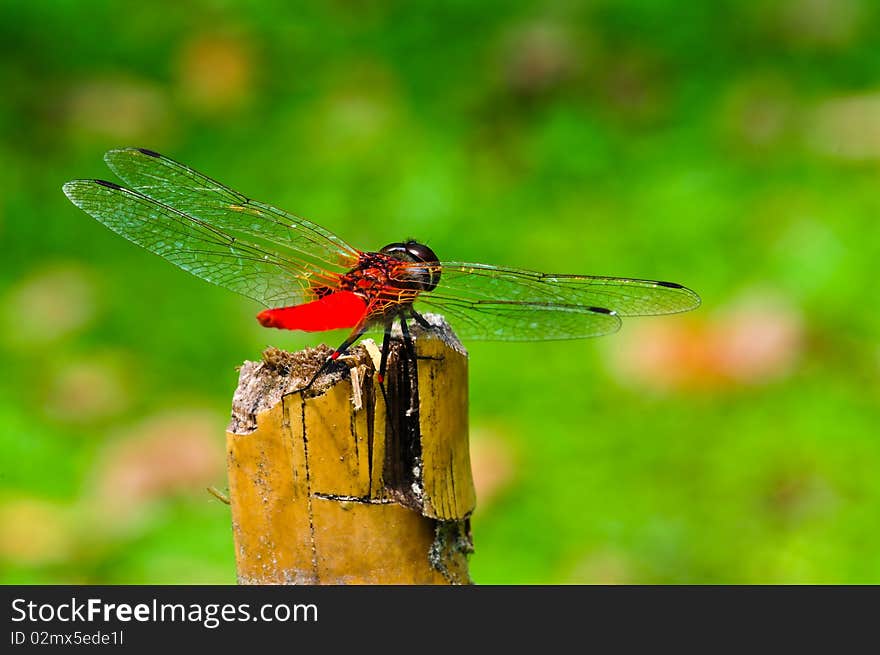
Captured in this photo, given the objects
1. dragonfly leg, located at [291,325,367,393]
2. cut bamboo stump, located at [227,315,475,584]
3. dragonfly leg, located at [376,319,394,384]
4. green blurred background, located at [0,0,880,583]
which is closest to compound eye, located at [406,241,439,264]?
dragonfly leg, located at [291,325,367,393]

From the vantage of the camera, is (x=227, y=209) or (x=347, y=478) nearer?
(x=347, y=478)

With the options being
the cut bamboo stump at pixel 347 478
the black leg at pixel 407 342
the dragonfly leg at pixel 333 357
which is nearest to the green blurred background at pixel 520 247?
the dragonfly leg at pixel 333 357

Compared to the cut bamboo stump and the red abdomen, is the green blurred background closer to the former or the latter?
the red abdomen

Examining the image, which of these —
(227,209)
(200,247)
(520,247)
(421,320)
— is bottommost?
(421,320)

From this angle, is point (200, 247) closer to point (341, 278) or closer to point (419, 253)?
point (341, 278)

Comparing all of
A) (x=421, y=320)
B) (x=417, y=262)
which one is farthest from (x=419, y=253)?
(x=421, y=320)

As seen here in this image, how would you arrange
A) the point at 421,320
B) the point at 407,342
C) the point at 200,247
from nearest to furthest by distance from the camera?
the point at 407,342 < the point at 421,320 < the point at 200,247

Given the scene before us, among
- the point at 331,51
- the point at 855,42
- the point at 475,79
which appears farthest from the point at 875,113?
the point at 331,51

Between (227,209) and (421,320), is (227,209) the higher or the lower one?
the higher one
